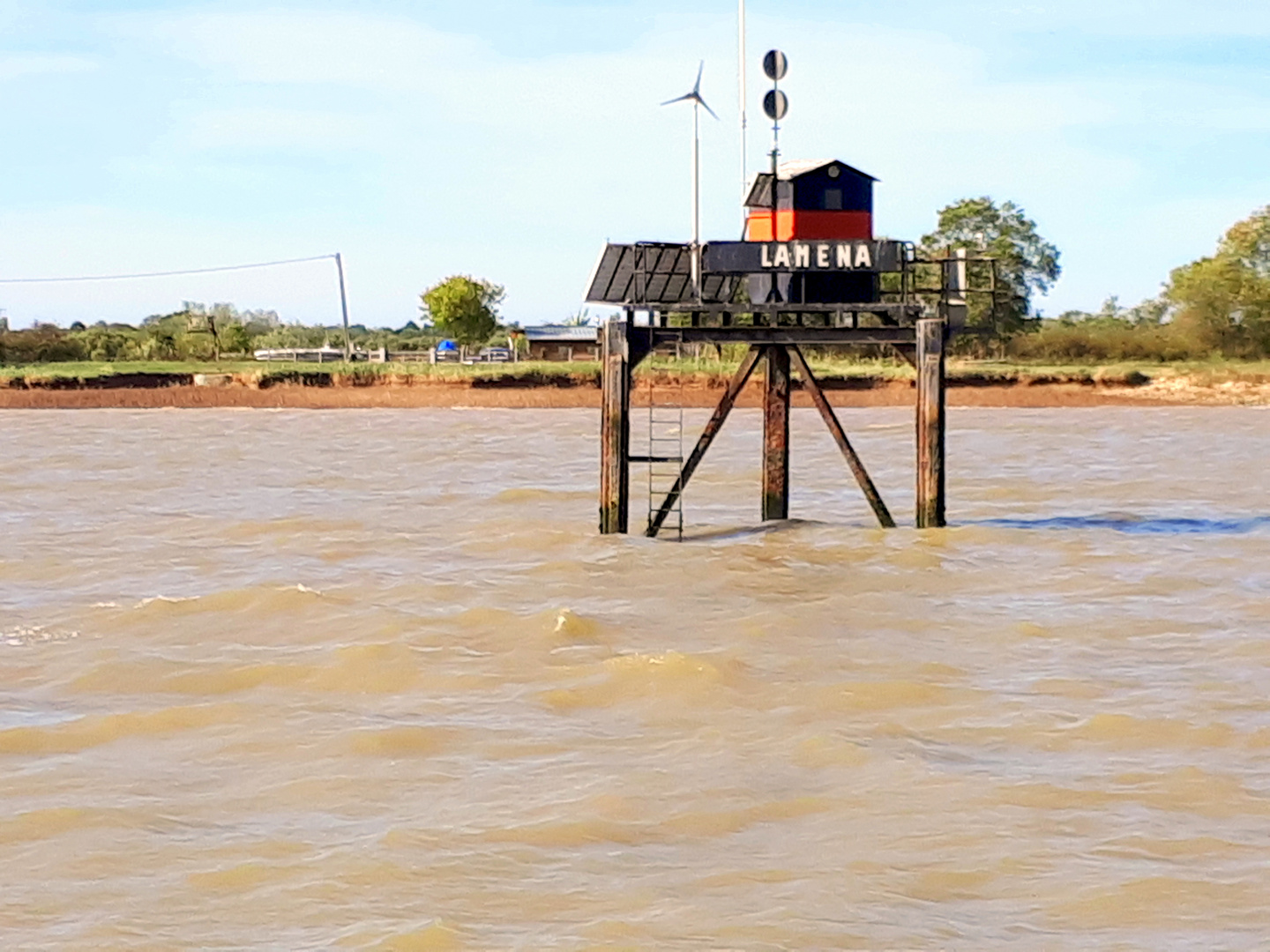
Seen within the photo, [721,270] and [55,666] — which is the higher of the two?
[721,270]

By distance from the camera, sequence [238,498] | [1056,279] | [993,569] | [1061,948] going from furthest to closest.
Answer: [1056,279]
[238,498]
[993,569]
[1061,948]

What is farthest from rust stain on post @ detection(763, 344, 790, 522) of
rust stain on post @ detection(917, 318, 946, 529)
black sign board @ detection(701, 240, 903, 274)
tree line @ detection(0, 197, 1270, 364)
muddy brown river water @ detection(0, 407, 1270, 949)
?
tree line @ detection(0, 197, 1270, 364)

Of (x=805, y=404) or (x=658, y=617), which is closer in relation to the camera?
(x=658, y=617)

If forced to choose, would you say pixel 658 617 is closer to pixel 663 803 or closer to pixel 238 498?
pixel 663 803

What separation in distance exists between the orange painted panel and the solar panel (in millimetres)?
937

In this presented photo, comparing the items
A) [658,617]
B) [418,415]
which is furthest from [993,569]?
[418,415]

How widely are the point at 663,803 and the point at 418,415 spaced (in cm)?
5364

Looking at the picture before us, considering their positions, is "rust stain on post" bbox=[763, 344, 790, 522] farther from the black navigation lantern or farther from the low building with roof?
the low building with roof

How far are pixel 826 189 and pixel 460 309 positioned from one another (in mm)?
87215

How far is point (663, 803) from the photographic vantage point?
1084cm

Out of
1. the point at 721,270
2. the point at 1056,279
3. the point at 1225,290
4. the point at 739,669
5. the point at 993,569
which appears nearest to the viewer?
the point at 739,669

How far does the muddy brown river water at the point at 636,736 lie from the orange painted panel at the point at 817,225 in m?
4.12

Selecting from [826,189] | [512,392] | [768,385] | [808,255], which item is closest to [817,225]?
[826,189]

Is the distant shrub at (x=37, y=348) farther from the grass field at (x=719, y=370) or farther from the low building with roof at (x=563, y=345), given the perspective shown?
the low building with roof at (x=563, y=345)
